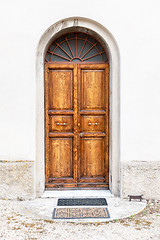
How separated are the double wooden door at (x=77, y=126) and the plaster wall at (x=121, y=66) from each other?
0.48 meters

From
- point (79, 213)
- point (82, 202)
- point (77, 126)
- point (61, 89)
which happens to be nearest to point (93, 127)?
point (77, 126)

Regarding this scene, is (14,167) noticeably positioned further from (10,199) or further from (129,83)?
(129,83)

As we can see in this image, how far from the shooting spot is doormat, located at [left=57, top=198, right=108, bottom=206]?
4543 mm

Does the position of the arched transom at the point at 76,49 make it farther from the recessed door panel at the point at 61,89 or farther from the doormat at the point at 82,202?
the doormat at the point at 82,202

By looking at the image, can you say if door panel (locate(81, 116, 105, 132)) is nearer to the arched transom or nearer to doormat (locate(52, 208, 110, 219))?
the arched transom

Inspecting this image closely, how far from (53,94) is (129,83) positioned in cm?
154

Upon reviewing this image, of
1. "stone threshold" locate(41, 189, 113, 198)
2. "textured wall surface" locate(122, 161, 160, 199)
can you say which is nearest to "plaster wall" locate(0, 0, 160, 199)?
"textured wall surface" locate(122, 161, 160, 199)

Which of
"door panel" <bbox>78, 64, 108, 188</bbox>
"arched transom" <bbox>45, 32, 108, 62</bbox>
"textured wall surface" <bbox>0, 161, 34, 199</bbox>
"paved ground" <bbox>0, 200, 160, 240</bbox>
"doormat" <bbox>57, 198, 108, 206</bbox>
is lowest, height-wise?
"paved ground" <bbox>0, 200, 160, 240</bbox>

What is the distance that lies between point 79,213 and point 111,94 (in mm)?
2300

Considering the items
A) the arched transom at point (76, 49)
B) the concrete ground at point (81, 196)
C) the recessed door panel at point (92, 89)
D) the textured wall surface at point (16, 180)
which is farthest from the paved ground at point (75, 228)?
the arched transom at point (76, 49)

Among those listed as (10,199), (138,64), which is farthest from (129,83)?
(10,199)

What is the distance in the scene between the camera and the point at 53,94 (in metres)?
5.17

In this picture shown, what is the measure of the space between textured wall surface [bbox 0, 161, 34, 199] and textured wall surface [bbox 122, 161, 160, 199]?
178cm

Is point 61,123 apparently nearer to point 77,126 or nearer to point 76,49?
point 77,126
